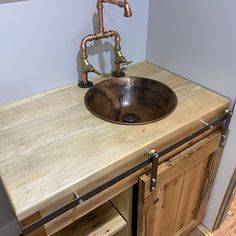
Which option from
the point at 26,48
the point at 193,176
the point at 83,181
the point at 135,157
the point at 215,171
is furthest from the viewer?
the point at 215,171

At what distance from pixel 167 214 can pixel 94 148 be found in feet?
1.77

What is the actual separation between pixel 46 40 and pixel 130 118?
1.54 ft

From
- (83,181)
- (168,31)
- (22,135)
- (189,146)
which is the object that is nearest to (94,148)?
(83,181)

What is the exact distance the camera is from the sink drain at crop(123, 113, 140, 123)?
1.06 meters

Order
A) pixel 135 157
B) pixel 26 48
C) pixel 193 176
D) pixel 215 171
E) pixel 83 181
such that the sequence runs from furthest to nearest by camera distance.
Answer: pixel 215 171, pixel 193 176, pixel 26 48, pixel 135 157, pixel 83 181

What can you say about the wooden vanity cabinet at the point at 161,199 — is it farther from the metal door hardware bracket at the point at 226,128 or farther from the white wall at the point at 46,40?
the white wall at the point at 46,40

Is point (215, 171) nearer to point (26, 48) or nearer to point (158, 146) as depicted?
point (158, 146)

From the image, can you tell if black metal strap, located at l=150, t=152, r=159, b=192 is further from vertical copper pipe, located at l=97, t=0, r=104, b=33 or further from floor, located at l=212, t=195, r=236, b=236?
floor, located at l=212, t=195, r=236, b=236

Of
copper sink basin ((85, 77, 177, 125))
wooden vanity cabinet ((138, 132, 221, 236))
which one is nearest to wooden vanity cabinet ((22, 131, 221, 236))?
wooden vanity cabinet ((138, 132, 221, 236))

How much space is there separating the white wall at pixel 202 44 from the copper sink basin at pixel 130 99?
0.55ft

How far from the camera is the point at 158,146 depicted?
0.83 meters

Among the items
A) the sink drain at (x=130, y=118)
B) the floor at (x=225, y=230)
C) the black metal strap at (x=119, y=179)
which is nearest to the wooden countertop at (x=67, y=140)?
the black metal strap at (x=119, y=179)

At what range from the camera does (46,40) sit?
977mm

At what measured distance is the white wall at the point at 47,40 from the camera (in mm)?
894
